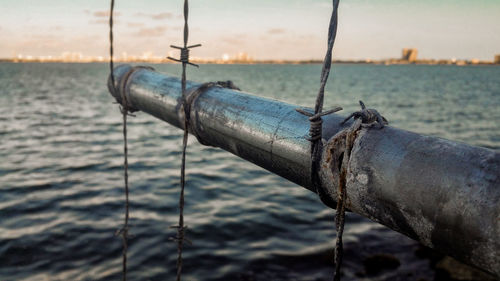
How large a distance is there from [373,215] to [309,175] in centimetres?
25

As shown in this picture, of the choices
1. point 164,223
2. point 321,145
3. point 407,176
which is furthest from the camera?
point 164,223

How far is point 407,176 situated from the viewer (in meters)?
0.84

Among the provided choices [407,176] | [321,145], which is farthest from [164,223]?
[407,176]

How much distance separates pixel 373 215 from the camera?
97cm

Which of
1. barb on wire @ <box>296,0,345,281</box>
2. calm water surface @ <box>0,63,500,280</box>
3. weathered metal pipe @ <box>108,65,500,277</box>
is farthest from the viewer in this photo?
calm water surface @ <box>0,63,500,280</box>

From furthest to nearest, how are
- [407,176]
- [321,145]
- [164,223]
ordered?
1. [164,223]
2. [321,145]
3. [407,176]

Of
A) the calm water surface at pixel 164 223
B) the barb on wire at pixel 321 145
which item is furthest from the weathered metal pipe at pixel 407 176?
the calm water surface at pixel 164 223

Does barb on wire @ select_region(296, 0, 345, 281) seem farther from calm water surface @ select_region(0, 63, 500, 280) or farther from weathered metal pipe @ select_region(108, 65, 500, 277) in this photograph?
calm water surface @ select_region(0, 63, 500, 280)

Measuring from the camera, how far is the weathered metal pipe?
28.8 inches

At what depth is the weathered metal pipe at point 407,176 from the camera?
0.73m

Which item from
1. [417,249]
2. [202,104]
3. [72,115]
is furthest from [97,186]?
[72,115]

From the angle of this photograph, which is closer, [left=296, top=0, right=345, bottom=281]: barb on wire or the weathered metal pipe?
the weathered metal pipe

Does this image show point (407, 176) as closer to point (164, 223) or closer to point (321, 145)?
point (321, 145)

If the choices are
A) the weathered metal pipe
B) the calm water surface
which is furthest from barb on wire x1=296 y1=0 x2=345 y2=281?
the calm water surface
